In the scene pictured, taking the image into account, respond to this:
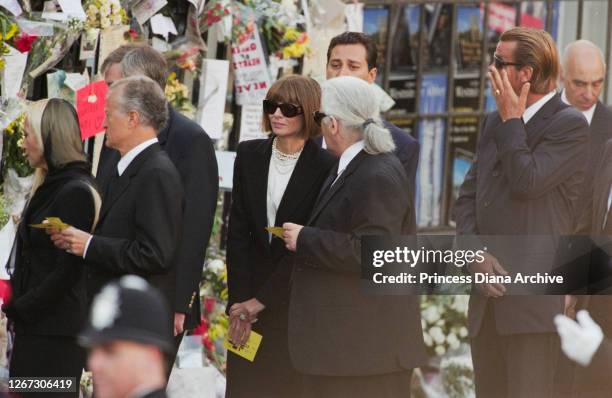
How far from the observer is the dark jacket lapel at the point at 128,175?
496 cm

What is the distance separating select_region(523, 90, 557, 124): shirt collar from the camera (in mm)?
5480

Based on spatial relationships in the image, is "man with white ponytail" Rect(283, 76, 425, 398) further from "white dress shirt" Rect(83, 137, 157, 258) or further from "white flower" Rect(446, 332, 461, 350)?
"white flower" Rect(446, 332, 461, 350)

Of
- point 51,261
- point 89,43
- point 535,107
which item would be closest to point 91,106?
point 89,43

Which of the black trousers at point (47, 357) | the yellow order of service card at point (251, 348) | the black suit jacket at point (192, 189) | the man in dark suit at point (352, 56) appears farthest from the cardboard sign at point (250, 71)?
the black trousers at point (47, 357)

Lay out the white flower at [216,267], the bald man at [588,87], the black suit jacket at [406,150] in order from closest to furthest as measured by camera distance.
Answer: the black suit jacket at [406,150], the bald man at [588,87], the white flower at [216,267]

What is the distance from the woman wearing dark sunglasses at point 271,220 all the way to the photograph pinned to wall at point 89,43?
981 mm

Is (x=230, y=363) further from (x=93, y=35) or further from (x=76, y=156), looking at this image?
(x=93, y=35)

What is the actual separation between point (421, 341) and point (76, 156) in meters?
1.42

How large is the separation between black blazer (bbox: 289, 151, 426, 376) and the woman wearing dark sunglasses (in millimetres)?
564

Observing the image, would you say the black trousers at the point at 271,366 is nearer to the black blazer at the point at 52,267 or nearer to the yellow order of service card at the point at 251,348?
the yellow order of service card at the point at 251,348

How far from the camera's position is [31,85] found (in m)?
6.23

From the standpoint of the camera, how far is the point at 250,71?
25.7ft

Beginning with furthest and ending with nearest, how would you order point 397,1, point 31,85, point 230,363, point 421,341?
point 397,1 < point 31,85 < point 230,363 < point 421,341

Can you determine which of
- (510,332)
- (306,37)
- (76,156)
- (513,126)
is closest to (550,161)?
(513,126)
